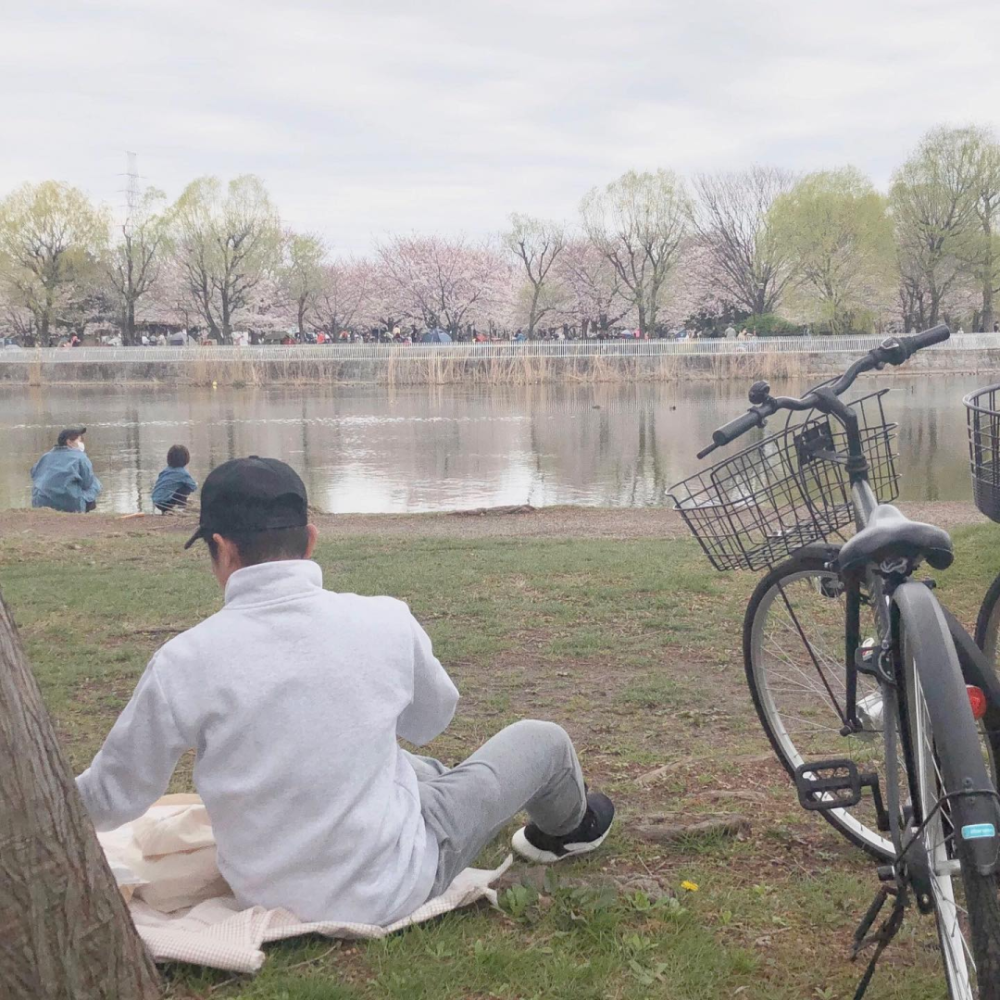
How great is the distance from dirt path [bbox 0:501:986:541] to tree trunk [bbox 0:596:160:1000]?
986 centimetres

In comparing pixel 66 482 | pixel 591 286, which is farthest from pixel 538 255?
pixel 66 482

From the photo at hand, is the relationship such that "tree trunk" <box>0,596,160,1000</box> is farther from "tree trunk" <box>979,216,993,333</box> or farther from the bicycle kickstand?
"tree trunk" <box>979,216,993,333</box>

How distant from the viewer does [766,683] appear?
3789 millimetres

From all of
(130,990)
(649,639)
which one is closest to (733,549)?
(130,990)

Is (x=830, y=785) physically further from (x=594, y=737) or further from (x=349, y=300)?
(x=349, y=300)

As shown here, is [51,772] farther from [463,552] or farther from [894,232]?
[894,232]

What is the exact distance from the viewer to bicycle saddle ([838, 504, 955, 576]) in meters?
2.31

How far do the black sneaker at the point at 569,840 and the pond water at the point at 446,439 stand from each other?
7926mm

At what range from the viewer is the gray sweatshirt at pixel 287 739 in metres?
2.58

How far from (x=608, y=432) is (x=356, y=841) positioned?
97.8 ft

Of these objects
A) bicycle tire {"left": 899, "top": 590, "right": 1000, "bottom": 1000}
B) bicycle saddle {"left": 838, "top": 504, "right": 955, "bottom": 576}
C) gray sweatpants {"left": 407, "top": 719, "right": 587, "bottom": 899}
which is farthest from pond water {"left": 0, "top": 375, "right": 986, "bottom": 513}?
bicycle tire {"left": 899, "top": 590, "right": 1000, "bottom": 1000}

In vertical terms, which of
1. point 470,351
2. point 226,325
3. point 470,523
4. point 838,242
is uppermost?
point 838,242

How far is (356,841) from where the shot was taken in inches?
Answer: 105

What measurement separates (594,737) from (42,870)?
2.86 metres
